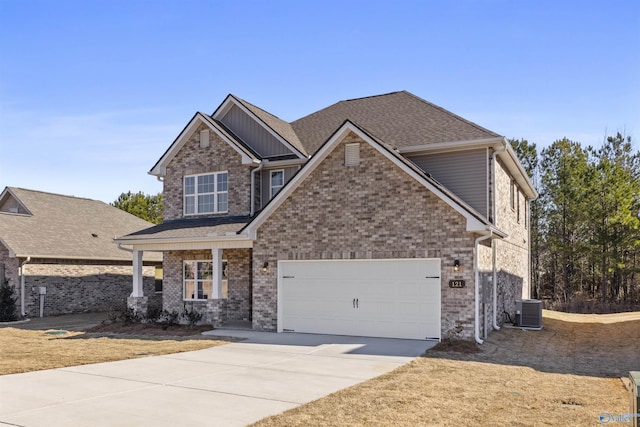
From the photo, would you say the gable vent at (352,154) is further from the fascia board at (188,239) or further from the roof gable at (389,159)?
the fascia board at (188,239)

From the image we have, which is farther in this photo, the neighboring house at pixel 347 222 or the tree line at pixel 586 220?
the tree line at pixel 586 220

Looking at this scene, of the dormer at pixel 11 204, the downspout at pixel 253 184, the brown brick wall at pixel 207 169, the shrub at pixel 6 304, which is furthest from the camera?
the dormer at pixel 11 204

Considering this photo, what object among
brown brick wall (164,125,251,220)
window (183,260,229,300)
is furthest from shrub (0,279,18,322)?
window (183,260,229,300)

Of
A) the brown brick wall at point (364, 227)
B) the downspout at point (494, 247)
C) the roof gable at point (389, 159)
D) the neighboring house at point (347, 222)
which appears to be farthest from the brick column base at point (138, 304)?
the downspout at point (494, 247)

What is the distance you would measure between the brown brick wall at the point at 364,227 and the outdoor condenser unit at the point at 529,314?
5.18 metres

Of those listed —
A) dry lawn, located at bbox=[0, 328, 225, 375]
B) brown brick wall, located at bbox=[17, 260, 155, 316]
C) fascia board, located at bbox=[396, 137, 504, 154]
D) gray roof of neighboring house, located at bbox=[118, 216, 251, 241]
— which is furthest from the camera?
brown brick wall, located at bbox=[17, 260, 155, 316]

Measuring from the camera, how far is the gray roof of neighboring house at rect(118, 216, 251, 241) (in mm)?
18359

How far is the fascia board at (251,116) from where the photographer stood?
65.3ft

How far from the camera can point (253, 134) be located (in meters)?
21.2

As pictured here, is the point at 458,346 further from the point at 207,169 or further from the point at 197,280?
the point at 207,169

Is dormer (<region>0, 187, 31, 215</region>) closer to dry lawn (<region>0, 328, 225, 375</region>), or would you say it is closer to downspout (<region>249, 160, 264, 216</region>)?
dry lawn (<region>0, 328, 225, 375</region>)

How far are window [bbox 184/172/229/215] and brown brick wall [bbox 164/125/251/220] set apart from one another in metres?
0.21

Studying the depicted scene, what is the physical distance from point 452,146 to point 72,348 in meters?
12.3

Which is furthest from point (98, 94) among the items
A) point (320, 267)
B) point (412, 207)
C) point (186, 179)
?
point (412, 207)
